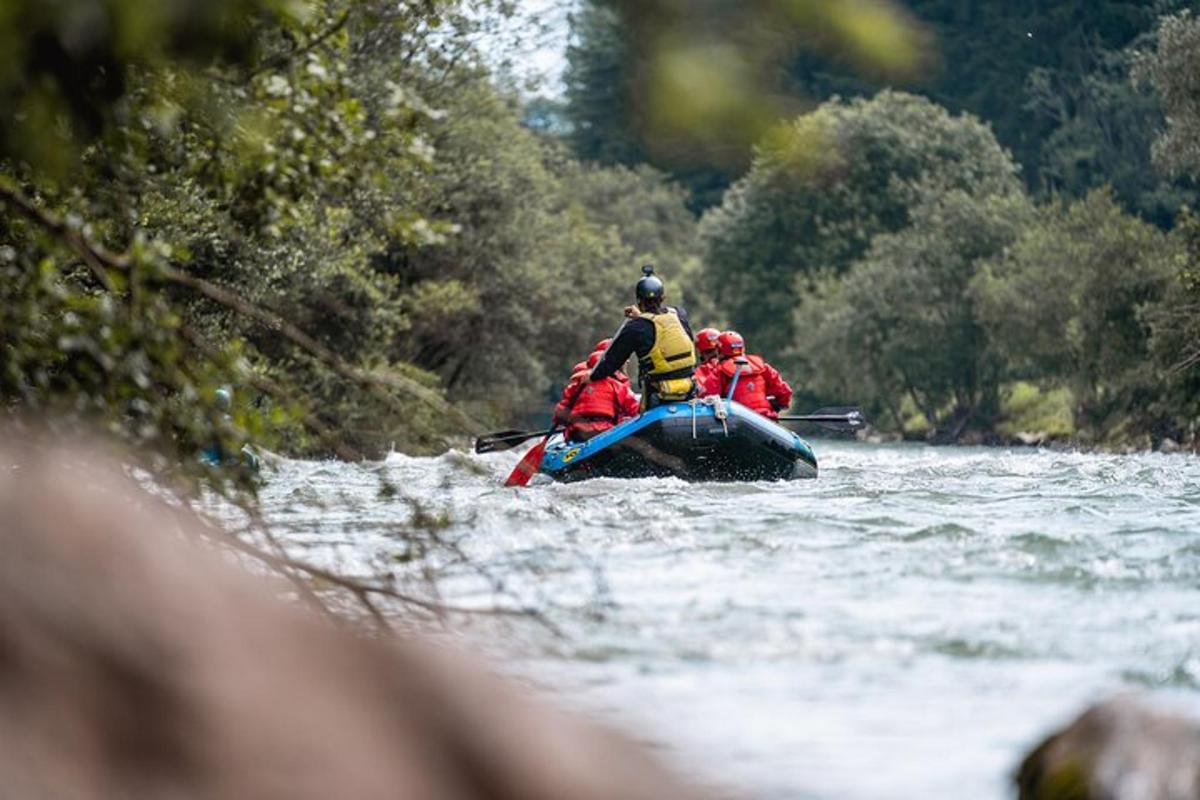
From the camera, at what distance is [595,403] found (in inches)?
631

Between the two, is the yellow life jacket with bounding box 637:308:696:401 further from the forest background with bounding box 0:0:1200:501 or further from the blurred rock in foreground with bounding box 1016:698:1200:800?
the blurred rock in foreground with bounding box 1016:698:1200:800

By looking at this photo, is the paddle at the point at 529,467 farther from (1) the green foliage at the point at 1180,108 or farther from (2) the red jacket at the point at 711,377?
(1) the green foliage at the point at 1180,108

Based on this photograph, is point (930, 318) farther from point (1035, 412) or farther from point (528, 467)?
point (528, 467)

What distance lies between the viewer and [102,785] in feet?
6.46

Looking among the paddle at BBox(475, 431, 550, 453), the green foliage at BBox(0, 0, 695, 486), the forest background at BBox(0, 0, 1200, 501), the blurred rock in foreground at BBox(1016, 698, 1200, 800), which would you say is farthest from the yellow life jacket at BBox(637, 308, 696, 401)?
the blurred rock in foreground at BBox(1016, 698, 1200, 800)

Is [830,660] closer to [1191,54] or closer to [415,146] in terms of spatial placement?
[415,146]

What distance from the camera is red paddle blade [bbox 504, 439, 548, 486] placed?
15469 millimetres

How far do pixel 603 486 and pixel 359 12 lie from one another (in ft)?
29.4

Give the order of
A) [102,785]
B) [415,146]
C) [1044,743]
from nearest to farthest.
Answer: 1. [102,785]
2. [1044,743]
3. [415,146]

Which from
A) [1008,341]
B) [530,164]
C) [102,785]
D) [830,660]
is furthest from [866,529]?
[1008,341]

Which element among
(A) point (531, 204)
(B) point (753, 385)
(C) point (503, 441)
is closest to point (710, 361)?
(B) point (753, 385)

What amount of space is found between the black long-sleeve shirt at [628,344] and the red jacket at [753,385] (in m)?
1.72

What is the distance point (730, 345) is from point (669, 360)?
6.14 feet

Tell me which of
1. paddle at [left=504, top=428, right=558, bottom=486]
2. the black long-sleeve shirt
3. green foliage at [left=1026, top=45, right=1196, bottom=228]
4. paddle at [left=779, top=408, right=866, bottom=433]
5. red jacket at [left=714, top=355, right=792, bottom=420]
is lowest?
paddle at [left=504, top=428, right=558, bottom=486]
